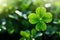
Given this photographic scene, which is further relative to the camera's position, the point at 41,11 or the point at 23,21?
the point at 23,21

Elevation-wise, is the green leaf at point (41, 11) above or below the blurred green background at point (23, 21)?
above

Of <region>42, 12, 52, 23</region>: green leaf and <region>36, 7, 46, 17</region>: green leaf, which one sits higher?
<region>36, 7, 46, 17</region>: green leaf

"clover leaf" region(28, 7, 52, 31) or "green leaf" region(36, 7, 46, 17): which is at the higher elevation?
"green leaf" region(36, 7, 46, 17)

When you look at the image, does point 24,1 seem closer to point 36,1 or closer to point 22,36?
point 36,1

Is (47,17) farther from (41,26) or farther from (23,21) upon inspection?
(23,21)

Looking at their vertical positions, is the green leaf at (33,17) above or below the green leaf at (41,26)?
above

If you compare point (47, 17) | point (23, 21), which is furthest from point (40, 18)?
point (23, 21)

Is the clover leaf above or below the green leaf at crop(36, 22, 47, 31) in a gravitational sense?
above

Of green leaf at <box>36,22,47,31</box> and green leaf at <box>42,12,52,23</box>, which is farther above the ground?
green leaf at <box>42,12,52,23</box>
